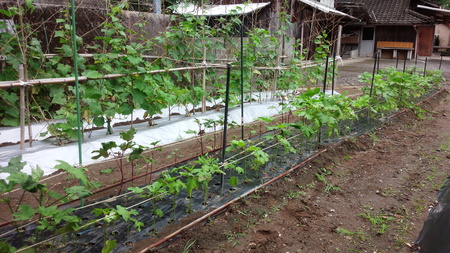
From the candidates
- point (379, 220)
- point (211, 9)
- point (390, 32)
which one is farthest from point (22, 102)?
point (390, 32)

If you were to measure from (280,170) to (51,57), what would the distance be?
3.37m

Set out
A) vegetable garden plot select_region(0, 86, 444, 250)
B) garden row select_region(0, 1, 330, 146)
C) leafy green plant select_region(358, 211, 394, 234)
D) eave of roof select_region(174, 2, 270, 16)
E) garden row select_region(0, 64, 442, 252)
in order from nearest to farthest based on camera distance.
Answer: garden row select_region(0, 64, 442, 252)
vegetable garden plot select_region(0, 86, 444, 250)
leafy green plant select_region(358, 211, 394, 234)
garden row select_region(0, 1, 330, 146)
eave of roof select_region(174, 2, 270, 16)

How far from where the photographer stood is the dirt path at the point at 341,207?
2691mm

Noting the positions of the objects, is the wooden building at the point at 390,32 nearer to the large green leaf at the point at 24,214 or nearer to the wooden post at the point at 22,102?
the wooden post at the point at 22,102

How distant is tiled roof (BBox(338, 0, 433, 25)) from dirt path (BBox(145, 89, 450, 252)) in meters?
16.6

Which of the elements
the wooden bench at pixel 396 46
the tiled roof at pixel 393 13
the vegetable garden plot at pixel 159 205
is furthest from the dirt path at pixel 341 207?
the wooden bench at pixel 396 46

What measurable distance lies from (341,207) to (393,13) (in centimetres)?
2128

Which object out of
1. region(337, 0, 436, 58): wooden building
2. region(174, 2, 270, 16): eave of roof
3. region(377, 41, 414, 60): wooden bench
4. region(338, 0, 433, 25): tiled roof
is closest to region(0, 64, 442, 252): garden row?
region(174, 2, 270, 16): eave of roof

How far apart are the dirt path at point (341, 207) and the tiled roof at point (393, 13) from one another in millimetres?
16550

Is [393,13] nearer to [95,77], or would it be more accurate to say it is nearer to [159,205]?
[95,77]

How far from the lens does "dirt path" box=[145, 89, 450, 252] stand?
269 cm

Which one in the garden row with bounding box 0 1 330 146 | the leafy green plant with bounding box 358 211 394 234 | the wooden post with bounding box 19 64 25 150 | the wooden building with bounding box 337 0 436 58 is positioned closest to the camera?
the leafy green plant with bounding box 358 211 394 234

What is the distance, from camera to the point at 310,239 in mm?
2779

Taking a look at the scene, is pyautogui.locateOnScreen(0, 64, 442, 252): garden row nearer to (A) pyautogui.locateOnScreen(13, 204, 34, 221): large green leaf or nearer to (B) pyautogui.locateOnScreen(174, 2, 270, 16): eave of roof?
(A) pyautogui.locateOnScreen(13, 204, 34, 221): large green leaf
